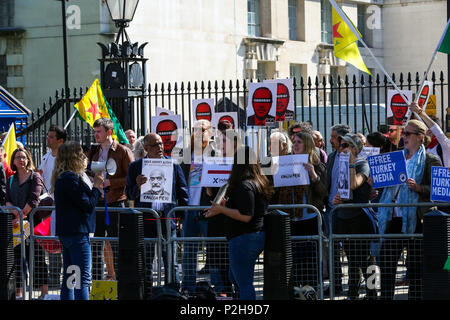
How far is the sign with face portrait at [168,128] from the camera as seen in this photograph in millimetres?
12789

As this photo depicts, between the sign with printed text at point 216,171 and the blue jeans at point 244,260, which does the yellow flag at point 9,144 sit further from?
the blue jeans at point 244,260

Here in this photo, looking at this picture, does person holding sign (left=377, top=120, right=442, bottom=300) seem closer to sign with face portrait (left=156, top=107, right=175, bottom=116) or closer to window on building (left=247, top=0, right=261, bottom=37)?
sign with face portrait (left=156, top=107, right=175, bottom=116)

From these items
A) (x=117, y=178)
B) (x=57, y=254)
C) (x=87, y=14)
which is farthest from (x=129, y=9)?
(x=87, y=14)

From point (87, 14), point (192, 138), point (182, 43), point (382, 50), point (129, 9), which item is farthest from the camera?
point (382, 50)

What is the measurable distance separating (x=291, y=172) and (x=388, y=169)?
1022 mm

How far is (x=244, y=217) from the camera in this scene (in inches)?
329

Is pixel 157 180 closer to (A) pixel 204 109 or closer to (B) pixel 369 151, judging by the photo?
(B) pixel 369 151

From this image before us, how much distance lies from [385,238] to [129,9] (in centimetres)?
656

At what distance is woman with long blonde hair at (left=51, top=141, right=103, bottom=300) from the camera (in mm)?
8891

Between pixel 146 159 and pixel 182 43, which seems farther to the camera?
pixel 182 43

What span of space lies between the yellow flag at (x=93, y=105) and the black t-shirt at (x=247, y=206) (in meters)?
5.43

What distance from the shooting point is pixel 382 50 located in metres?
37.9

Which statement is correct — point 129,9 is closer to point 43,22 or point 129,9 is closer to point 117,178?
point 117,178
